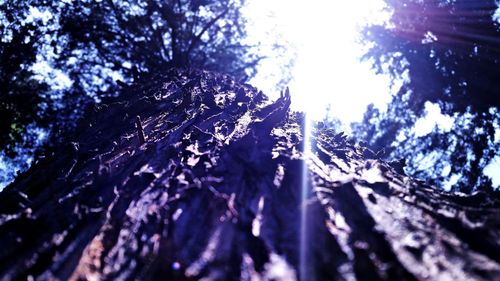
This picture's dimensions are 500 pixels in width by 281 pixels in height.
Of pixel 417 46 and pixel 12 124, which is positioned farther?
pixel 12 124

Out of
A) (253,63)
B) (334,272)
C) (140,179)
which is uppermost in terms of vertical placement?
(253,63)

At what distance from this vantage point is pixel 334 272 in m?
1.14

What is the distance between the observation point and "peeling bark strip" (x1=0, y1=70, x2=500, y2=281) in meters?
1.18

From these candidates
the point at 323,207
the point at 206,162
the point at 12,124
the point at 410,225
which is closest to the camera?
the point at 410,225

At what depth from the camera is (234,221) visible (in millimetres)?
1407

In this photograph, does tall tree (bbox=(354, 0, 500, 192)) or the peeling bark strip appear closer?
the peeling bark strip

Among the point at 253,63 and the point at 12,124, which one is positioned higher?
the point at 253,63

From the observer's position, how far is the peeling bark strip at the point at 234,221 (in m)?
1.18

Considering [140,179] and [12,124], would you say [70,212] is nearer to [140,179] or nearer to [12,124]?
[140,179]

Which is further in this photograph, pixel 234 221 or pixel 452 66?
pixel 452 66

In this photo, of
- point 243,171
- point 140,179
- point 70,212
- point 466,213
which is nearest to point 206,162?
point 243,171

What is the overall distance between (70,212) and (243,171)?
32.4 inches

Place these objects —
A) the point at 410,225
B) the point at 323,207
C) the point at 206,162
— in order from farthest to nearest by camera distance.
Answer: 1. the point at 206,162
2. the point at 323,207
3. the point at 410,225

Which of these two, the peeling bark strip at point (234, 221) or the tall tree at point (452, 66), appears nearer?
the peeling bark strip at point (234, 221)
